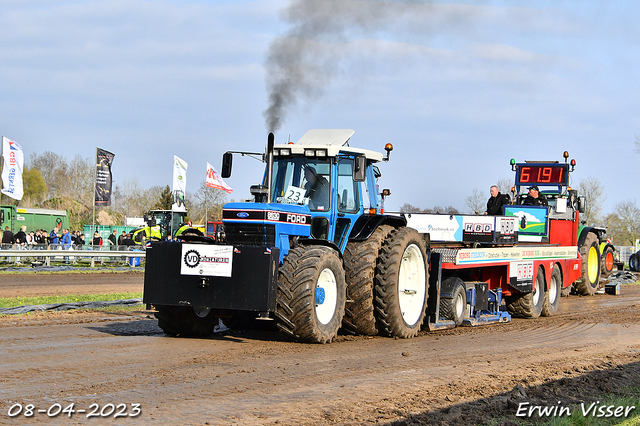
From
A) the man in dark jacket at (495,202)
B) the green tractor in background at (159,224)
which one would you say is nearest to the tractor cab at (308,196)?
the man in dark jacket at (495,202)

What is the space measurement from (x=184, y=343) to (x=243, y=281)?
1252 millimetres

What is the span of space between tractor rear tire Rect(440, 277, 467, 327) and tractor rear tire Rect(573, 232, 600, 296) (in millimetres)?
9440

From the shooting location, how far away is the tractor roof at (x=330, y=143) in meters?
9.93

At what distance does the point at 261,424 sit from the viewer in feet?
17.2

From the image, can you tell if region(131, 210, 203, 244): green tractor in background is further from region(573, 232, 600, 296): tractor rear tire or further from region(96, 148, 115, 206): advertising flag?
region(573, 232, 600, 296): tractor rear tire

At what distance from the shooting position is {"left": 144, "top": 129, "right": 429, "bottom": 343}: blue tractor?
28.4 ft

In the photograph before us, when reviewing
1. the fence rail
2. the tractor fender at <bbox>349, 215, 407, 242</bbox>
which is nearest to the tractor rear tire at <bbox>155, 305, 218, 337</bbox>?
the tractor fender at <bbox>349, 215, 407, 242</bbox>

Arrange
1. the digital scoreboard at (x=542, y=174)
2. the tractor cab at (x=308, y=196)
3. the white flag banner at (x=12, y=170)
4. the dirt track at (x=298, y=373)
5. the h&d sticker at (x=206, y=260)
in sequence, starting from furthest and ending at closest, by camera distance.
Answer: the white flag banner at (x=12, y=170) → the digital scoreboard at (x=542, y=174) → the tractor cab at (x=308, y=196) → the h&d sticker at (x=206, y=260) → the dirt track at (x=298, y=373)

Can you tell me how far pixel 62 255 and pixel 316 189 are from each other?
18.5 m

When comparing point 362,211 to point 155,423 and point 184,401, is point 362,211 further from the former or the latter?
point 155,423

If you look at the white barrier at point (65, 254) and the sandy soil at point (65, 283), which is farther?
the white barrier at point (65, 254)

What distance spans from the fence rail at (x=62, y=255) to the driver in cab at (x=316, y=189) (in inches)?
704

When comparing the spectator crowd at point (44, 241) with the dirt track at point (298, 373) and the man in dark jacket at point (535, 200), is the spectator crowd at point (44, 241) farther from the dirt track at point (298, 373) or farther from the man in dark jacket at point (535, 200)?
Result: the man in dark jacket at point (535, 200)

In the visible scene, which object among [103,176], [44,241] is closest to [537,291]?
[103,176]
